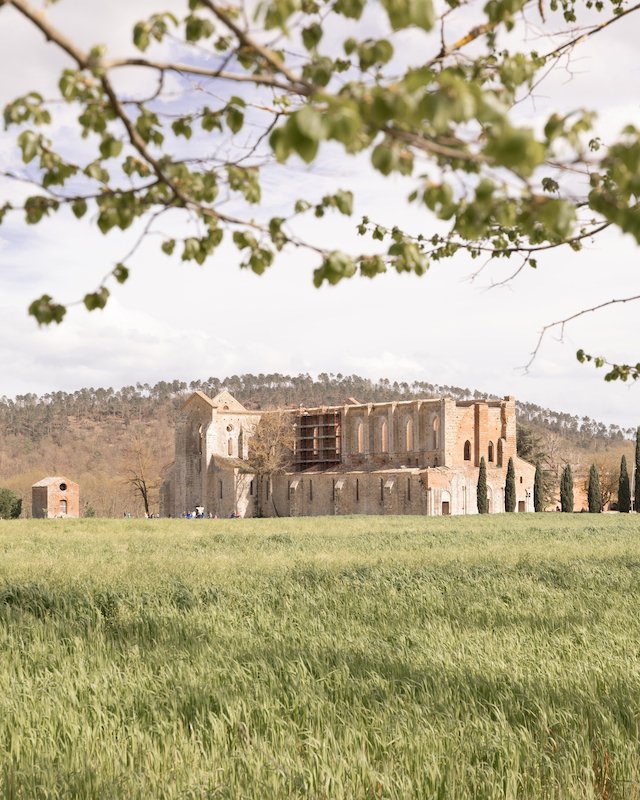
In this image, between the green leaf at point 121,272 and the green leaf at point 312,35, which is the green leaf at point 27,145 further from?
the green leaf at point 312,35

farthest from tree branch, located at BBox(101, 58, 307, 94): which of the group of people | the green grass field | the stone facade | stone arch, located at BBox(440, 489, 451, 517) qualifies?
the group of people

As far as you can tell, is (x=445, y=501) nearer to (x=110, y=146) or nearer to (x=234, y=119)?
(x=234, y=119)

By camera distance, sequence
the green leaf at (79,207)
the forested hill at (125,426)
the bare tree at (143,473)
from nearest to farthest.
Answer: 1. the green leaf at (79,207)
2. the bare tree at (143,473)
3. the forested hill at (125,426)

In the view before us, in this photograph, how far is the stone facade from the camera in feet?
194

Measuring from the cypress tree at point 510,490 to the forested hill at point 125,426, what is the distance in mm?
27967

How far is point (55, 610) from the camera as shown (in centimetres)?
1112

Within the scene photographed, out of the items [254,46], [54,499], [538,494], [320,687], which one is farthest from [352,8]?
[538,494]

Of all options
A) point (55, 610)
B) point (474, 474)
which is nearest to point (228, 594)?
point (55, 610)

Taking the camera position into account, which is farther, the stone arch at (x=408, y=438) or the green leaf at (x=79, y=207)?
the stone arch at (x=408, y=438)

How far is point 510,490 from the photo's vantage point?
6034cm

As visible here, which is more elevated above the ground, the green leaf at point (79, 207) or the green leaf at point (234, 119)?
the green leaf at point (234, 119)

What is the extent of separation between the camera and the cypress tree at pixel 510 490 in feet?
196

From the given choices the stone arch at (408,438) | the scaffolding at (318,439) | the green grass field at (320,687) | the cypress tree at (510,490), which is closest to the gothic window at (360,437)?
the scaffolding at (318,439)

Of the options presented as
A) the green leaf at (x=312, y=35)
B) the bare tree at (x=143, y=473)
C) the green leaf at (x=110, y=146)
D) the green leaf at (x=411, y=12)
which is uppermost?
the green leaf at (x=312, y=35)
